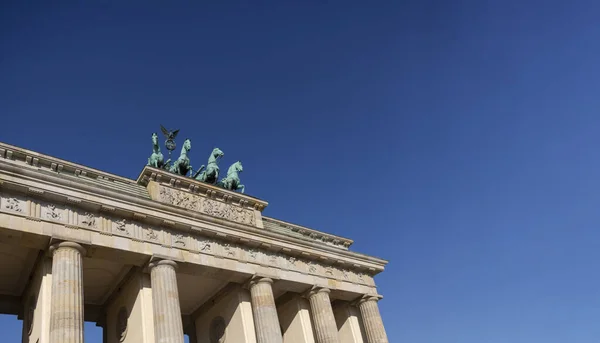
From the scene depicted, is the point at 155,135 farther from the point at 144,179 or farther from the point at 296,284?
the point at 296,284

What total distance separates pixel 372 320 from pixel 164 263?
13.4 metres

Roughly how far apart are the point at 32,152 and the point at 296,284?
14.1m

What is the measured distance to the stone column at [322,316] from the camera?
28500 millimetres

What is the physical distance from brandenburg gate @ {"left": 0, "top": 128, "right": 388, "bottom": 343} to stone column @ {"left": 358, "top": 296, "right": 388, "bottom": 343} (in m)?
0.06

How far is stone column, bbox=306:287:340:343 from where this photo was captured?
28.5 metres

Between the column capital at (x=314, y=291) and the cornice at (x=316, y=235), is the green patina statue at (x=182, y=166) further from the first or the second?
the column capital at (x=314, y=291)

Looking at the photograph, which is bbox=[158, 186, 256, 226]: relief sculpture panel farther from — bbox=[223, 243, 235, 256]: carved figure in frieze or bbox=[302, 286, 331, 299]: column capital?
bbox=[302, 286, 331, 299]: column capital

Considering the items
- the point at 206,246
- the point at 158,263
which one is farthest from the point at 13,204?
the point at 206,246

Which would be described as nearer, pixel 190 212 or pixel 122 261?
pixel 122 261

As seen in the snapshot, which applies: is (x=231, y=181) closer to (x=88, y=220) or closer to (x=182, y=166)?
(x=182, y=166)

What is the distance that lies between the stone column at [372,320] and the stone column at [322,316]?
2943mm

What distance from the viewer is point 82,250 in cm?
2166

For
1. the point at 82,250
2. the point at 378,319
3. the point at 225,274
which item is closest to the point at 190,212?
the point at 225,274

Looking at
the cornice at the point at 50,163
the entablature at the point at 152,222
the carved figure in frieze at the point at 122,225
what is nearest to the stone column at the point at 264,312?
the entablature at the point at 152,222
